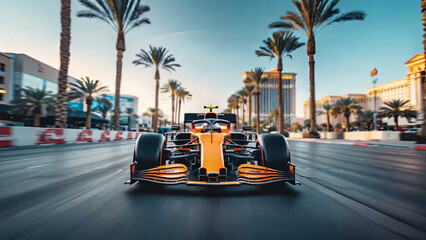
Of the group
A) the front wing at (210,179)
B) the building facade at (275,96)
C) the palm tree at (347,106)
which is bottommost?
the front wing at (210,179)

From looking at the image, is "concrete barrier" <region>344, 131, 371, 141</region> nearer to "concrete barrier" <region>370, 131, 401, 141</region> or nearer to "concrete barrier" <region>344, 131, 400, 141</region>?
"concrete barrier" <region>344, 131, 400, 141</region>

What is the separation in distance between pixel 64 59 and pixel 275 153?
1621 centimetres

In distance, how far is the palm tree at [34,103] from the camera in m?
26.2

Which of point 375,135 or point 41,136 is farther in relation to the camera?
point 375,135

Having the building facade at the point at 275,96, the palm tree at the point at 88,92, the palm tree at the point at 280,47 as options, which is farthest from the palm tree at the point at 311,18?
the building facade at the point at 275,96

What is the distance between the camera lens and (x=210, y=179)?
115 inches

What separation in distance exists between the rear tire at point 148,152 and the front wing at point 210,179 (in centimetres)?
12

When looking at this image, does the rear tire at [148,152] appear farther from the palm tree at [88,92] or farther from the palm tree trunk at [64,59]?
the palm tree at [88,92]

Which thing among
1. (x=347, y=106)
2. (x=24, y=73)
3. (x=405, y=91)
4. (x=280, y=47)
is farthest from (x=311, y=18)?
(x=405, y=91)

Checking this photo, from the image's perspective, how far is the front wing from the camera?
292 cm

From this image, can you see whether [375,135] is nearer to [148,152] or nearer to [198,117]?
[198,117]

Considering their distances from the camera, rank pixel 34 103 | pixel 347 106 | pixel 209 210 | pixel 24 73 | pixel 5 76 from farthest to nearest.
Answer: pixel 347 106 < pixel 24 73 < pixel 5 76 < pixel 34 103 < pixel 209 210

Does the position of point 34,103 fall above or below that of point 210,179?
above

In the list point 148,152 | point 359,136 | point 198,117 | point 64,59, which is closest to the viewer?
point 148,152
